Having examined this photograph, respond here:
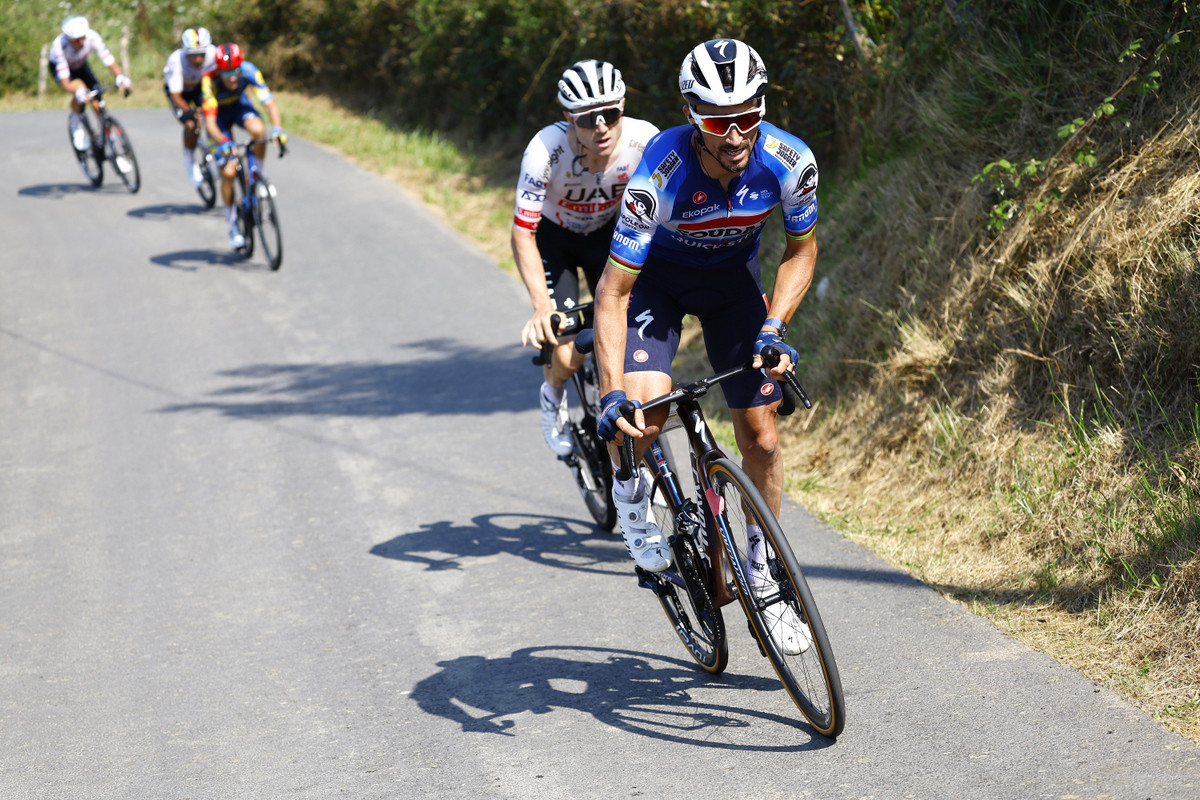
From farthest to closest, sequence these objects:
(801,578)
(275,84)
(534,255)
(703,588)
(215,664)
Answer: (275,84) < (534,255) < (215,664) < (703,588) < (801,578)

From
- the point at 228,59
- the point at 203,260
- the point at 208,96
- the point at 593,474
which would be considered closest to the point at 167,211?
the point at 203,260

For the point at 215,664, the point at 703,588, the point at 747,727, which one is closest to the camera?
the point at 747,727

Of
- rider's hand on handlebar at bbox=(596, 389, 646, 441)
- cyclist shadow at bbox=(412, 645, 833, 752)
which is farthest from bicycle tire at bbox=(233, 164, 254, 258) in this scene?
rider's hand on handlebar at bbox=(596, 389, 646, 441)

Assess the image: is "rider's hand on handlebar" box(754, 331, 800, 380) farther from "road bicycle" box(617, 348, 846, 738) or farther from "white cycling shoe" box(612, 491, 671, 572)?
"white cycling shoe" box(612, 491, 671, 572)

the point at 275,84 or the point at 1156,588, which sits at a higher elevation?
the point at 275,84

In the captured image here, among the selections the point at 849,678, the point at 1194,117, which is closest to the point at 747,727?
the point at 849,678

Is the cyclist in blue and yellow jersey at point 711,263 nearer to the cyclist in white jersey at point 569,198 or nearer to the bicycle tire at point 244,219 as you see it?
the cyclist in white jersey at point 569,198

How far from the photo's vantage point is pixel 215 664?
4.95 metres

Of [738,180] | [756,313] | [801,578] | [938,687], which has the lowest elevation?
[938,687]

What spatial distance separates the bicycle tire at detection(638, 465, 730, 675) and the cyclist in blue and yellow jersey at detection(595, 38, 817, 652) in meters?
0.09

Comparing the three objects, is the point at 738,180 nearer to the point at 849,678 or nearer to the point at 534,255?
the point at 534,255

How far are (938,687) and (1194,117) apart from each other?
11.6ft

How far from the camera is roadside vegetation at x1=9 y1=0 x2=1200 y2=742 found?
4629 millimetres

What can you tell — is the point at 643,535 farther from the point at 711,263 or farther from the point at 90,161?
the point at 90,161
